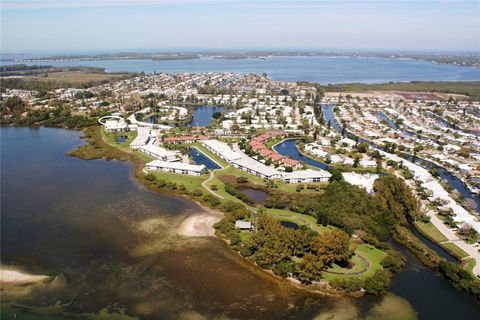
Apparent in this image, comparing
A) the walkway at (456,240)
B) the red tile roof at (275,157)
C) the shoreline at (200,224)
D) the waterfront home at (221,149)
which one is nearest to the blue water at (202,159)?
the waterfront home at (221,149)

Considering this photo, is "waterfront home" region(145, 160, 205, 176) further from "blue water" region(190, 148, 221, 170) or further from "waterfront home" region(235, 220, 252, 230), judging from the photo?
"waterfront home" region(235, 220, 252, 230)

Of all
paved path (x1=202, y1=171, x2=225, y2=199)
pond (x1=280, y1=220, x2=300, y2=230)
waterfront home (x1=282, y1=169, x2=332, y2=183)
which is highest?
waterfront home (x1=282, y1=169, x2=332, y2=183)

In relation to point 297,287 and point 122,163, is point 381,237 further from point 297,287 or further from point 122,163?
point 122,163

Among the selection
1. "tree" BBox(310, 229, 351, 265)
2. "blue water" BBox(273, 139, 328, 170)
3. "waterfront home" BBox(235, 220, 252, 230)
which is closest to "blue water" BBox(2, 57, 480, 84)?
"blue water" BBox(273, 139, 328, 170)

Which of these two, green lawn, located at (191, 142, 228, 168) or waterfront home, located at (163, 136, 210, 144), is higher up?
waterfront home, located at (163, 136, 210, 144)

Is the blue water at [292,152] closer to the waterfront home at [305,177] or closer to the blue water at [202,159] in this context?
the waterfront home at [305,177]

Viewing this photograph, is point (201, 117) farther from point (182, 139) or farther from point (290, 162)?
point (290, 162)

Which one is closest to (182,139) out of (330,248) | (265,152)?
(265,152)
